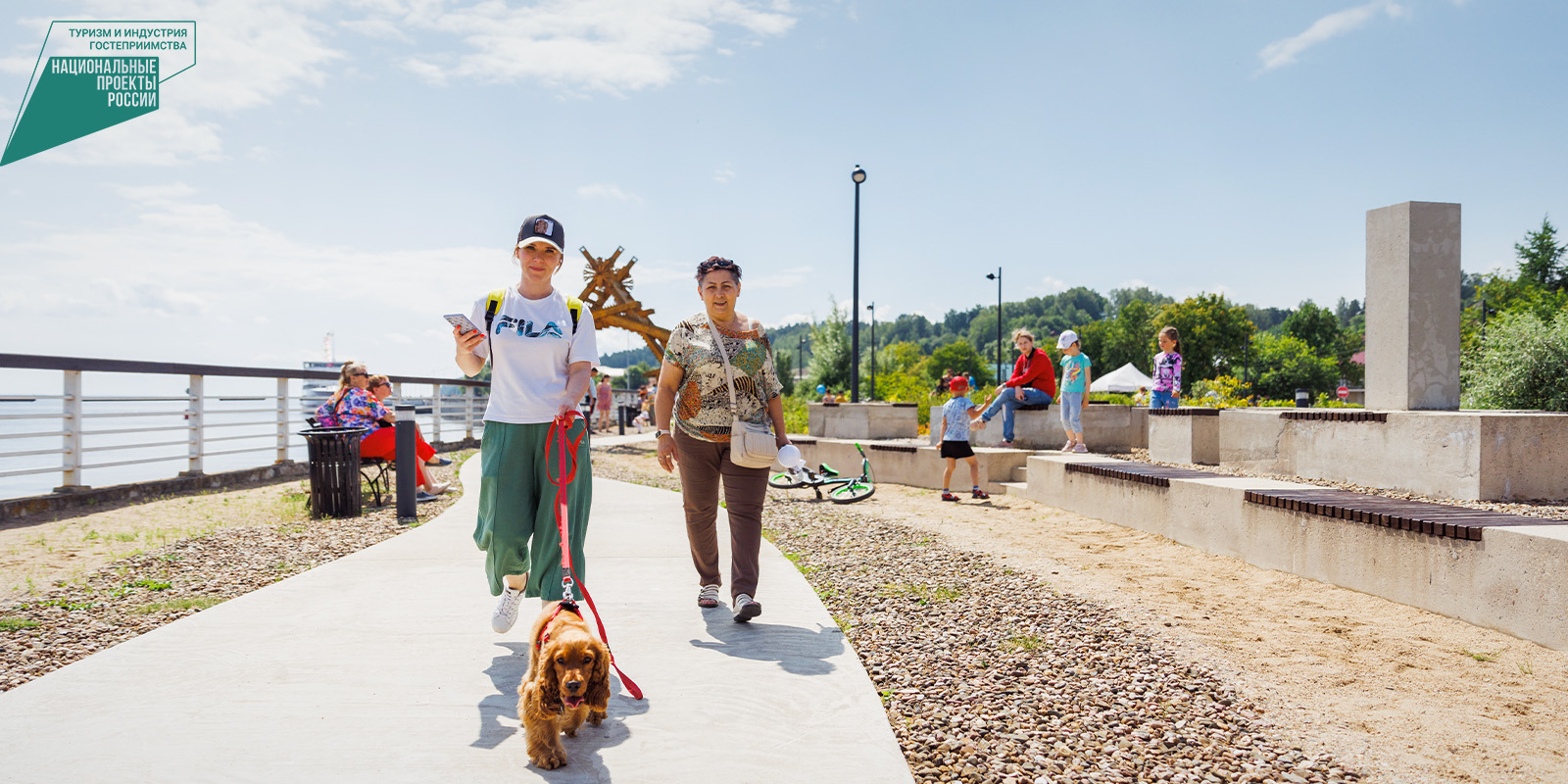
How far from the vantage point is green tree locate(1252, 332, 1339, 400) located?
241 ft

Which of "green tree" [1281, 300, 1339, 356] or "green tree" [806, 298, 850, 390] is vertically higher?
"green tree" [1281, 300, 1339, 356]

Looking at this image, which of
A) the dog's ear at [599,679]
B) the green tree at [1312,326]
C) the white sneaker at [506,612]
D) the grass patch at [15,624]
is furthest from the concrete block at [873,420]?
the green tree at [1312,326]

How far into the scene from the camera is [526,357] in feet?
11.8

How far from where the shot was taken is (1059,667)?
3.77 m

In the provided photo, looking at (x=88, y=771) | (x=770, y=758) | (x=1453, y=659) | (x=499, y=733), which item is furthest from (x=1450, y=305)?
(x=88, y=771)

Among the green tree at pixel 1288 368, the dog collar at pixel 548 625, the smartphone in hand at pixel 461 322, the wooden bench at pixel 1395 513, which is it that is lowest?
the dog collar at pixel 548 625

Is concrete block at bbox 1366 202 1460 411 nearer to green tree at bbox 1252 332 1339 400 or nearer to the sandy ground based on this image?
the sandy ground

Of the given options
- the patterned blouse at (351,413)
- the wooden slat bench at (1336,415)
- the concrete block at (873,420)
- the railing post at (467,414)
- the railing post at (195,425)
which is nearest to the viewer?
the wooden slat bench at (1336,415)

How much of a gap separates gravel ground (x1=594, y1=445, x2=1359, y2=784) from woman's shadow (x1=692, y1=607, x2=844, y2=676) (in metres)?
0.19

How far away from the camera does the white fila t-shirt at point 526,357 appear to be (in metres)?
3.58

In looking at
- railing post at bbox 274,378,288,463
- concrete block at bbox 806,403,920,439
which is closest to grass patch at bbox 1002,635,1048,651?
concrete block at bbox 806,403,920,439

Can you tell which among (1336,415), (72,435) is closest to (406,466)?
(72,435)

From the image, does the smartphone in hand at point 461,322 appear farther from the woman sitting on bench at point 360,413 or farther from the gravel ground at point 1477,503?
the gravel ground at point 1477,503

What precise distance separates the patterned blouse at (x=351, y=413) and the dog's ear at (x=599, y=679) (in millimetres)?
7118
